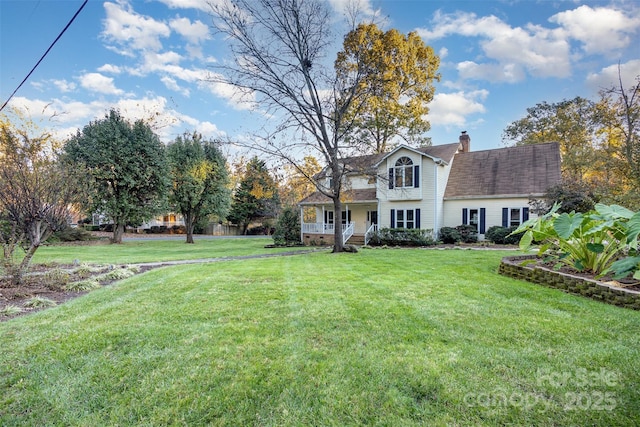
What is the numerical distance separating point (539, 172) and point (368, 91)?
11542 millimetres

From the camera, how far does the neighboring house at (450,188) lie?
17281mm

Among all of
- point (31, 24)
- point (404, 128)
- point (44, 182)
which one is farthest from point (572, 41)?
point (44, 182)

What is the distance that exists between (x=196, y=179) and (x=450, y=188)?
61.1 ft

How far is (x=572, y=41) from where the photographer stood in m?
11.2

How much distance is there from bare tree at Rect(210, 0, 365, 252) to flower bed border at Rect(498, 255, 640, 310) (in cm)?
770

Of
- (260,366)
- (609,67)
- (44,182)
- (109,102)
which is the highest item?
(109,102)

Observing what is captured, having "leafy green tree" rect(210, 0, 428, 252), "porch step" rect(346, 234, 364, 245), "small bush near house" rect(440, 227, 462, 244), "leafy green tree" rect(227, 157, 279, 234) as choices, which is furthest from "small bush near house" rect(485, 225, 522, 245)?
"leafy green tree" rect(227, 157, 279, 234)

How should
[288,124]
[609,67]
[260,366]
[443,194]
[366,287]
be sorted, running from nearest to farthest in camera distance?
[260,366]
[366,287]
[609,67]
[288,124]
[443,194]

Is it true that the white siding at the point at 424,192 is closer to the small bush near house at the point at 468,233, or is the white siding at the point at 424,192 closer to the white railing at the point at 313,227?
the small bush near house at the point at 468,233

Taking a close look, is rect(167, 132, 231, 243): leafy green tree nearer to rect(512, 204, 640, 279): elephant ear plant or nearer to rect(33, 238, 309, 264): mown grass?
rect(33, 238, 309, 264): mown grass

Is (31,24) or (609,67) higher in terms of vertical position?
(609,67)

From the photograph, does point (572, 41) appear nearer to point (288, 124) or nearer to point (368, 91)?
point (368, 91)

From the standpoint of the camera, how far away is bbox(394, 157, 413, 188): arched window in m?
18.9

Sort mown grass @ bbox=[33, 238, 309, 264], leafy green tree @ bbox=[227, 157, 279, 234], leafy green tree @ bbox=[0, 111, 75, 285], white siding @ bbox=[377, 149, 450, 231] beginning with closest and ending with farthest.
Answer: leafy green tree @ bbox=[0, 111, 75, 285] < mown grass @ bbox=[33, 238, 309, 264] < white siding @ bbox=[377, 149, 450, 231] < leafy green tree @ bbox=[227, 157, 279, 234]
